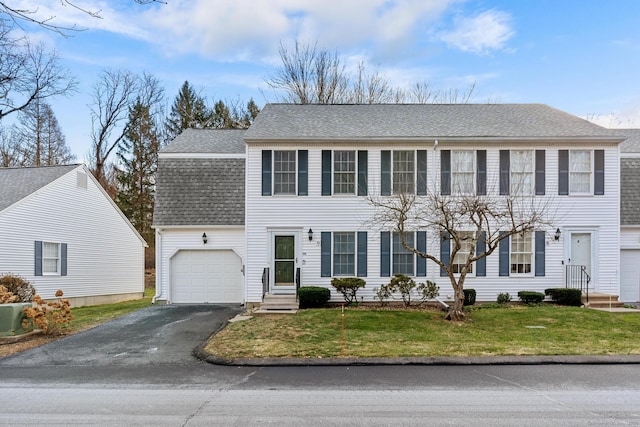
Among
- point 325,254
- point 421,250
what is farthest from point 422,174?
A: point 325,254

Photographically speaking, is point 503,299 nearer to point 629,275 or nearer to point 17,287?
point 629,275

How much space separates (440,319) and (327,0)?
Result: 12.1 metres

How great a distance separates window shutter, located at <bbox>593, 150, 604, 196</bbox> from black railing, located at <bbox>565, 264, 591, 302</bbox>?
8.47 feet

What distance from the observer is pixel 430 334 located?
10758 mm

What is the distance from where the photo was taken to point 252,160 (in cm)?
1555

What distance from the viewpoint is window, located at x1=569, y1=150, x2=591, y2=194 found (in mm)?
15578

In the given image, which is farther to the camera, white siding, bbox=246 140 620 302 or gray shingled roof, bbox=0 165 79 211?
gray shingled roof, bbox=0 165 79 211

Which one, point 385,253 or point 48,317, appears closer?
point 48,317

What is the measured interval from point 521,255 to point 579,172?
3441 millimetres

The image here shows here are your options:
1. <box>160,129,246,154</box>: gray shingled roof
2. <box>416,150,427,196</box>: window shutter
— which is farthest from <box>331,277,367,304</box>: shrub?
<box>160,129,246,154</box>: gray shingled roof

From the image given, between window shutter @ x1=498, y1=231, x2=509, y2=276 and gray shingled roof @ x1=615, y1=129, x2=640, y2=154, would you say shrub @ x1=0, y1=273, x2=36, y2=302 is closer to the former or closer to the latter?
window shutter @ x1=498, y1=231, x2=509, y2=276

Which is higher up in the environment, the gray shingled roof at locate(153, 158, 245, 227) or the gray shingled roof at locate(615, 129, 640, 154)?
the gray shingled roof at locate(615, 129, 640, 154)

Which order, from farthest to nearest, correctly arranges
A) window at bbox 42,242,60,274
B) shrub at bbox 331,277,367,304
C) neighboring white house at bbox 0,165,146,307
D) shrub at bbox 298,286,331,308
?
1. window at bbox 42,242,60,274
2. neighboring white house at bbox 0,165,146,307
3. shrub at bbox 331,277,367,304
4. shrub at bbox 298,286,331,308

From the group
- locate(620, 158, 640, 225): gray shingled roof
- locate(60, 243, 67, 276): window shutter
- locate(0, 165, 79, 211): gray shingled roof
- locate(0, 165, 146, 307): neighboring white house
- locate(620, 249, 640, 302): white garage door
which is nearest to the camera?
locate(620, 158, 640, 225): gray shingled roof
